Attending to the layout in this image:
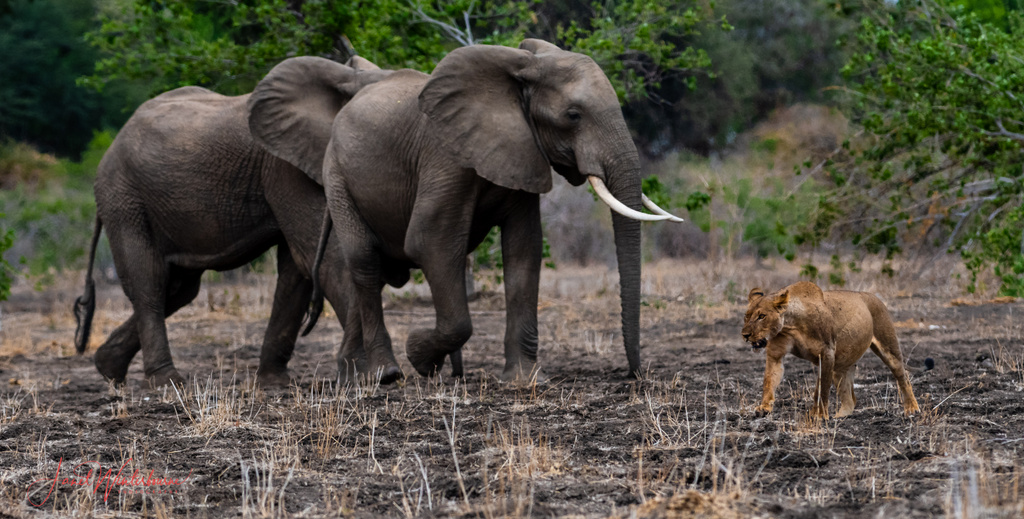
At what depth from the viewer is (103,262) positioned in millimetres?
20344

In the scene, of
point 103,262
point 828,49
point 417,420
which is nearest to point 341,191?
point 417,420

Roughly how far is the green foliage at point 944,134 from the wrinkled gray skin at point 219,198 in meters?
5.01

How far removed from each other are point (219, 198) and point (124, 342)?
169 cm

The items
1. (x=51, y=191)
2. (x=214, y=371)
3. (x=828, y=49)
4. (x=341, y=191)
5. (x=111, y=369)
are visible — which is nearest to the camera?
(x=341, y=191)

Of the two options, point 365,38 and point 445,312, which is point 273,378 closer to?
point 445,312

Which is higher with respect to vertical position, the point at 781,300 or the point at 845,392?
the point at 781,300

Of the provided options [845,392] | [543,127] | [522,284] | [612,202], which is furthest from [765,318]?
[522,284]

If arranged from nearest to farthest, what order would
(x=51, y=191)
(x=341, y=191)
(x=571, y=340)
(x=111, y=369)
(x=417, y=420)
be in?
(x=417, y=420) → (x=341, y=191) → (x=111, y=369) → (x=571, y=340) → (x=51, y=191)

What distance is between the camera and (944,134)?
455 inches

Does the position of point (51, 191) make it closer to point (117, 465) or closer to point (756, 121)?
point (756, 121)

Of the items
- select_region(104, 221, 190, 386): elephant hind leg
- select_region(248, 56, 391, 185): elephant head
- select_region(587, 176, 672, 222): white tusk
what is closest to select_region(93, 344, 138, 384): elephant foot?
select_region(104, 221, 190, 386): elephant hind leg

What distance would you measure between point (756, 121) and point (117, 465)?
99.2 ft

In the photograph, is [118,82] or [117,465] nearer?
[117,465]

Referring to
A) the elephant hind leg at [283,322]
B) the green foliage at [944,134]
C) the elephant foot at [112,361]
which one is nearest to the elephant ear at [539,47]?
the elephant hind leg at [283,322]
